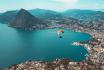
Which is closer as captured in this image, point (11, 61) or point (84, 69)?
point (84, 69)

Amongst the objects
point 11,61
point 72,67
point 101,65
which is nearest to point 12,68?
point 11,61

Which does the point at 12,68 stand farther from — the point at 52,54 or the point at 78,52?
the point at 78,52

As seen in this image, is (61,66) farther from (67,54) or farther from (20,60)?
(67,54)

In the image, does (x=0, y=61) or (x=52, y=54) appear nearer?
(x=0, y=61)

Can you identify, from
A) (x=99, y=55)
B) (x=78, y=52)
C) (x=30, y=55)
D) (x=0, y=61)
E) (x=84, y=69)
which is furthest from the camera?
(x=78, y=52)

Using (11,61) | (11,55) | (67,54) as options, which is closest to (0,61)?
(11,61)

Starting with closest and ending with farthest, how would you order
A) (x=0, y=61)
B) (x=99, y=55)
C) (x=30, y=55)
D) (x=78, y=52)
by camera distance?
(x=0, y=61) → (x=99, y=55) → (x=30, y=55) → (x=78, y=52)

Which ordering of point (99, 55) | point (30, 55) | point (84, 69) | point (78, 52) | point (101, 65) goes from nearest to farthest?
1. point (84, 69)
2. point (101, 65)
3. point (99, 55)
4. point (30, 55)
5. point (78, 52)

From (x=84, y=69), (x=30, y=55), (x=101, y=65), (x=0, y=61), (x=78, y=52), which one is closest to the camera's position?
(x=84, y=69)
